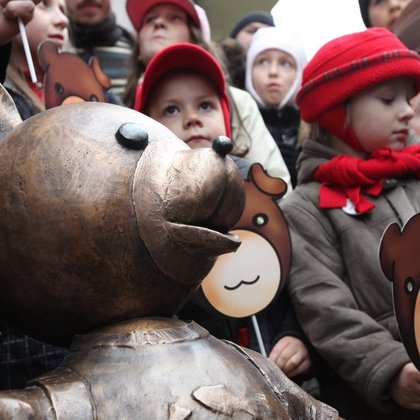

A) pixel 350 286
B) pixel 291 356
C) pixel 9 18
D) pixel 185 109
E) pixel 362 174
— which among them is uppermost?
pixel 9 18

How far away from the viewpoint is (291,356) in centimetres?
165

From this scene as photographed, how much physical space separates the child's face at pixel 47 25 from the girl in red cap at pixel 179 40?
31 centimetres

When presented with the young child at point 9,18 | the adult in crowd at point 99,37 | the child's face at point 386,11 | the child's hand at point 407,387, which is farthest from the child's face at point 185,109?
the child's face at point 386,11

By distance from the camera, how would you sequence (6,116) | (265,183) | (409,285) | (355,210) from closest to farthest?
1. (6,116)
2. (409,285)
3. (265,183)
4. (355,210)

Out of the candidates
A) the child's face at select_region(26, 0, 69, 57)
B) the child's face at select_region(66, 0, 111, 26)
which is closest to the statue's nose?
the child's face at select_region(26, 0, 69, 57)

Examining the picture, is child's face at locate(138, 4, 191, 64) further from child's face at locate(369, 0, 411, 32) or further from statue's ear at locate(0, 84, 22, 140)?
statue's ear at locate(0, 84, 22, 140)

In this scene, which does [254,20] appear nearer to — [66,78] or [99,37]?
[99,37]

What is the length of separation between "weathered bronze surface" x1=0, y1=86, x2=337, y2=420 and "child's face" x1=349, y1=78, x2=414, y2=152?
91 centimetres

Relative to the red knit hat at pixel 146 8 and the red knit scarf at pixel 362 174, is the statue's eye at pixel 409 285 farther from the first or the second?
the red knit hat at pixel 146 8

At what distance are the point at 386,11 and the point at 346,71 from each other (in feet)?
3.07

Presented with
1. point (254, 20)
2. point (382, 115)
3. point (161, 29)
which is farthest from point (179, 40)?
point (254, 20)

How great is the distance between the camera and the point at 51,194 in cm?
96

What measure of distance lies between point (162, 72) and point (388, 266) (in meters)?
0.73

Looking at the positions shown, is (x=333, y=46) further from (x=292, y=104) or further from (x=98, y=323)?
(x=98, y=323)
